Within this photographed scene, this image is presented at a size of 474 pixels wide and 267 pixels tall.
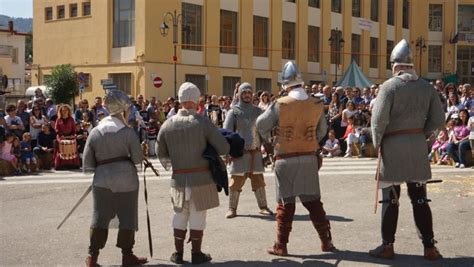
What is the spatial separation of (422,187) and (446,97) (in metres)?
13.7

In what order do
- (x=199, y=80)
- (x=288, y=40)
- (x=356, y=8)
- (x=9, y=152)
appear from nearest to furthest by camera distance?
(x=9, y=152) → (x=199, y=80) → (x=288, y=40) → (x=356, y=8)

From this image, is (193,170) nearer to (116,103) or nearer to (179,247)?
(179,247)

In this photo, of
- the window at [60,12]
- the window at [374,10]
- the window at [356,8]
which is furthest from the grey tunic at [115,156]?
the window at [374,10]

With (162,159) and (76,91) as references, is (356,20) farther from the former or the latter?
(162,159)

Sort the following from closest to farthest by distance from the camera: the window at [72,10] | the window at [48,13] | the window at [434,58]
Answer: the window at [72,10], the window at [48,13], the window at [434,58]

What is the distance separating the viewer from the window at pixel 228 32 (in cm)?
3581

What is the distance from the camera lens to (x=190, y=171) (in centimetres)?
692

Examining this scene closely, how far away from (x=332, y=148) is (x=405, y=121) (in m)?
12.9

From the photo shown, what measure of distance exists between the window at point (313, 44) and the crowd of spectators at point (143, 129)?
21.6m

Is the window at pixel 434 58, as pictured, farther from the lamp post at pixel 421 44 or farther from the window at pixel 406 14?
the window at pixel 406 14

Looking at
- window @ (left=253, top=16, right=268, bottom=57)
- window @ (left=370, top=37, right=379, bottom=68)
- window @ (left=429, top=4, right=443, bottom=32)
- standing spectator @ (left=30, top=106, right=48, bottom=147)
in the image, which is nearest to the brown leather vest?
standing spectator @ (left=30, top=106, right=48, bottom=147)

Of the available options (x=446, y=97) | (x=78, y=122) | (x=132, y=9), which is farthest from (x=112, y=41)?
(x=446, y=97)

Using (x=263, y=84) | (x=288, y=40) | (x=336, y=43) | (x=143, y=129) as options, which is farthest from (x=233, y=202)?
(x=336, y=43)

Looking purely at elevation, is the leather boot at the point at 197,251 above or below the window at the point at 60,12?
below
